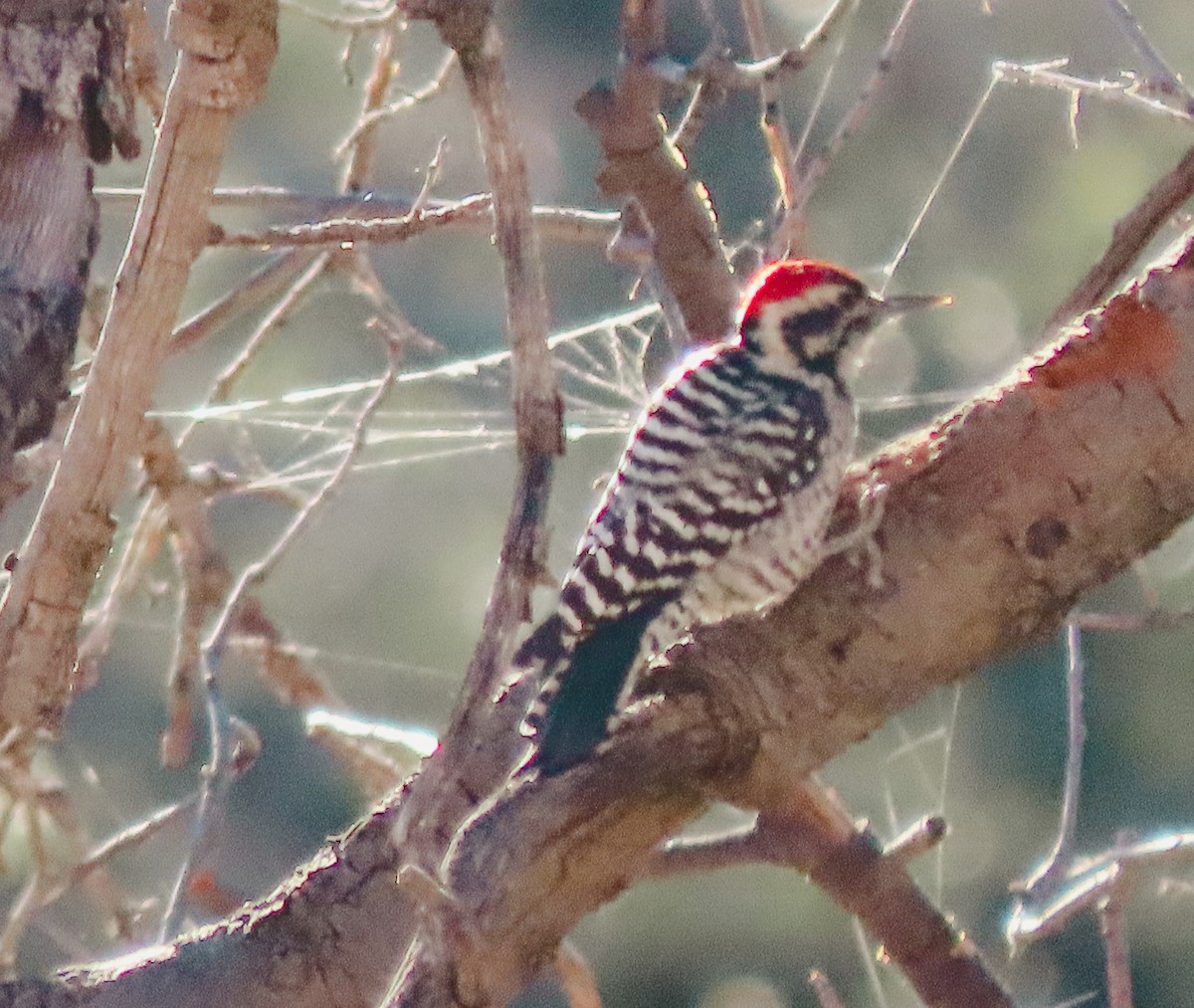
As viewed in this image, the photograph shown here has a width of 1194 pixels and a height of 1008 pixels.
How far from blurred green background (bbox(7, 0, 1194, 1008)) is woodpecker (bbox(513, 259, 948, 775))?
2.86 ft

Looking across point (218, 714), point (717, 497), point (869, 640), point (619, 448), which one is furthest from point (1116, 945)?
point (619, 448)

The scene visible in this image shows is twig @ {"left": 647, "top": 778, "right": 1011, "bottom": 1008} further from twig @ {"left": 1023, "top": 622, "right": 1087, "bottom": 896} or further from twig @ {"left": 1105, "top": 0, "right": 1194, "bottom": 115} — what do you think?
twig @ {"left": 1105, "top": 0, "right": 1194, "bottom": 115}

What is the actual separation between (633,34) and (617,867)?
105 cm

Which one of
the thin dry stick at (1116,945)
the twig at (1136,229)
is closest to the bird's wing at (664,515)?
the twig at (1136,229)

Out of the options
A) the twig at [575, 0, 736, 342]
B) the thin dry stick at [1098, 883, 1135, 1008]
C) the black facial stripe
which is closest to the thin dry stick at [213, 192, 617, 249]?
the twig at [575, 0, 736, 342]

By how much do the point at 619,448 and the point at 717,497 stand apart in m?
1.76

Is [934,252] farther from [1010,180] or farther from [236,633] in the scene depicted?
[236,633]

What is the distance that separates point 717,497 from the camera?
8.55 feet

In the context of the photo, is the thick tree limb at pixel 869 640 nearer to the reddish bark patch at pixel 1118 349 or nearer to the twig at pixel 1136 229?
the reddish bark patch at pixel 1118 349

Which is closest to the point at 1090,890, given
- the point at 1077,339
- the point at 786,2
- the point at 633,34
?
the point at 1077,339

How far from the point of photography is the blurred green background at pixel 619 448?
415 centimetres

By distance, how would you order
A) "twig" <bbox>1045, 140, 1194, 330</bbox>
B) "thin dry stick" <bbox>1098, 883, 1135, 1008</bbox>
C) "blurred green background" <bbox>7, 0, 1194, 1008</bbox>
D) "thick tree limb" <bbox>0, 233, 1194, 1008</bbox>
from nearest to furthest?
"thick tree limb" <bbox>0, 233, 1194, 1008</bbox>
"thin dry stick" <bbox>1098, 883, 1135, 1008</bbox>
"twig" <bbox>1045, 140, 1194, 330</bbox>
"blurred green background" <bbox>7, 0, 1194, 1008</bbox>

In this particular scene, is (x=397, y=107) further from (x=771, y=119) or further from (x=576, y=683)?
(x=576, y=683)

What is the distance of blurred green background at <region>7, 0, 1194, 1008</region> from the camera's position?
415 cm
